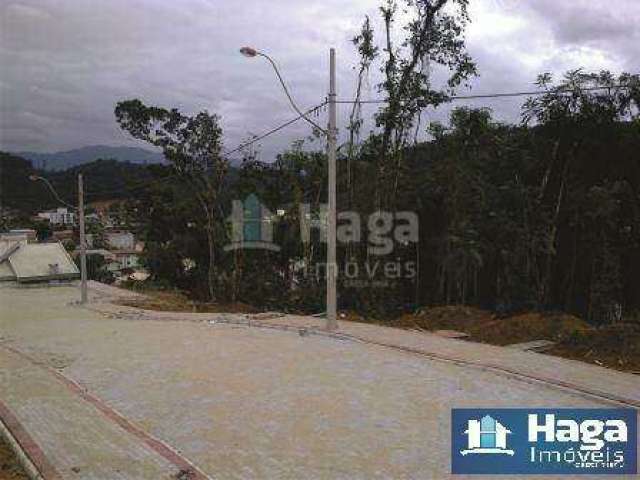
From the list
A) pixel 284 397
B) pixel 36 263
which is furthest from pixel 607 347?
pixel 36 263

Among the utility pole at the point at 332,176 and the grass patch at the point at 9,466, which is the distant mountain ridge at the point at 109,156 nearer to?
the utility pole at the point at 332,176

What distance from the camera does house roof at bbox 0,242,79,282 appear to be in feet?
116

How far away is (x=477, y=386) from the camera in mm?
9438

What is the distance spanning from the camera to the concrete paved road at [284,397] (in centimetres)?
679

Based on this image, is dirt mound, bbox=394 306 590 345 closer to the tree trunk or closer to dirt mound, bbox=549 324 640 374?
dirt mound, bbox=549 324 640 374

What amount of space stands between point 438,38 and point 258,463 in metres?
16.8

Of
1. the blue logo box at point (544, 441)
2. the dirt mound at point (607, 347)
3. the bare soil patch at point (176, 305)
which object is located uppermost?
the dirt mound at point (607, 347)

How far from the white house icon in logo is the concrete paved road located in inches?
11.8

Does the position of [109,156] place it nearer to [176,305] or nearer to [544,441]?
[176,305]

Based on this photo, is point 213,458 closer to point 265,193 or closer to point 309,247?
point 309,247

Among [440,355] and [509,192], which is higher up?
[509,192]

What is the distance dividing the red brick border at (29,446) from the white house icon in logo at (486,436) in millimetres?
4243

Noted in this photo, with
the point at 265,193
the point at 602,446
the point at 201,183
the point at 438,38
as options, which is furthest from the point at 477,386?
the point at 201,183

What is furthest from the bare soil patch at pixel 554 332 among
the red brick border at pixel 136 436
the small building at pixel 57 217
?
the small building at pixel 57 217
